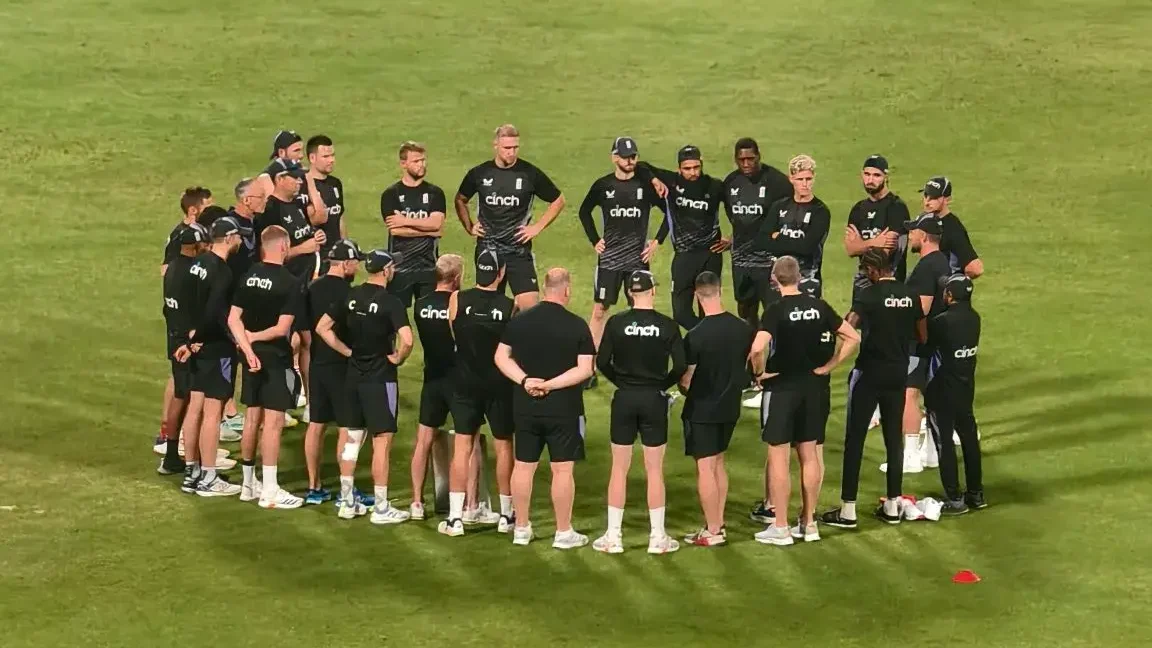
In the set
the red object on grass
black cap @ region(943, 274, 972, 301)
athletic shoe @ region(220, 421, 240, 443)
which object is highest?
black cap @ region(943, 274, 972, 301)

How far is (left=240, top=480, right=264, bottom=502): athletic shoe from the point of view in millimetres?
14188

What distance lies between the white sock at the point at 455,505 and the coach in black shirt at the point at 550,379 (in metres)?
0.61

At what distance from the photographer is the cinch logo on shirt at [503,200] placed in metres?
16.7

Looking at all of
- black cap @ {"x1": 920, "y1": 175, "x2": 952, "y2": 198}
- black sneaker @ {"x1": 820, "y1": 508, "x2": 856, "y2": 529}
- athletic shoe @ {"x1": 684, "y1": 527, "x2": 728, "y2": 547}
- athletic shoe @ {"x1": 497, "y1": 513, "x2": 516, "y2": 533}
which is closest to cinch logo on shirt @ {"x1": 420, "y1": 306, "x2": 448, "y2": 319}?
athletic shoe @ {"x1": 497, "y1": 513, "x2": 516, "y2": 533}

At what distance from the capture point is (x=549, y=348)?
1261 cm

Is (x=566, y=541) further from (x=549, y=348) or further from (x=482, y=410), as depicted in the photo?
(x=549, y=348)

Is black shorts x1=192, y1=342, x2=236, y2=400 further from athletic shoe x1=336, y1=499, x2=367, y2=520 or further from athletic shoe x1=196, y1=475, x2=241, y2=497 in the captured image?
athletic shoe x1=336, y1=499, x2=367, y2=520

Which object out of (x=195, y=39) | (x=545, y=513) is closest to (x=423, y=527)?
(x=545, y=513)

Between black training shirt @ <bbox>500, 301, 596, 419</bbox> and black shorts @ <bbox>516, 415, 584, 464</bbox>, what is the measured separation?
0.18 feet

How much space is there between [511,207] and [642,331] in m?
4.61

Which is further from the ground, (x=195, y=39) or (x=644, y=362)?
(x=195, y=39)

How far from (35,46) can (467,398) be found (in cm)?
1816

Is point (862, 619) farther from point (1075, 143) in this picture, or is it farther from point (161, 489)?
point (1075, 143)

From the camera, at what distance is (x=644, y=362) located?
494 inches
